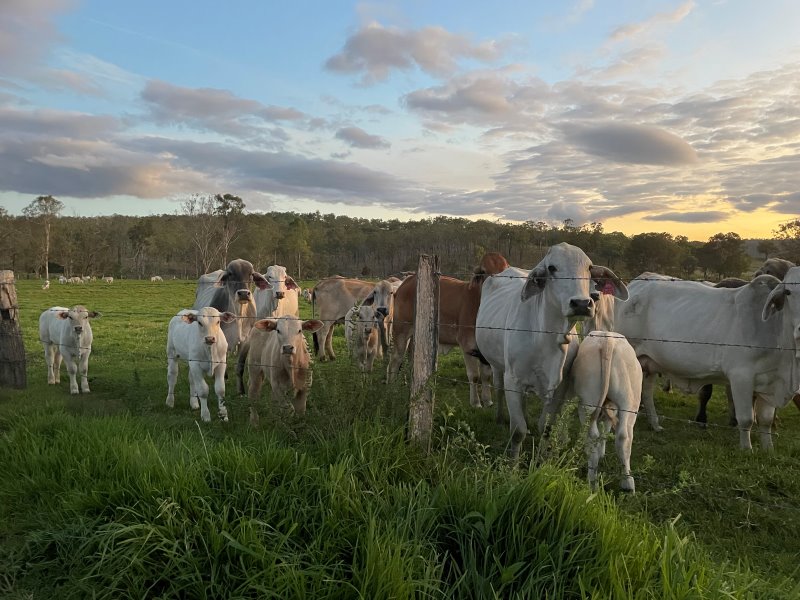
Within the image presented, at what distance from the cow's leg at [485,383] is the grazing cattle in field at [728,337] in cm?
232

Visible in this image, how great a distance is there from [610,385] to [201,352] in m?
5.89

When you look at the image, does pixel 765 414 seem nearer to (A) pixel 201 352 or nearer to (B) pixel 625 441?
(B) pixel 625 441

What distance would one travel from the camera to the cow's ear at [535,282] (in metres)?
5.23

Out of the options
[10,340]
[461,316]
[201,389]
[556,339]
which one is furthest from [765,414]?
[10,340]

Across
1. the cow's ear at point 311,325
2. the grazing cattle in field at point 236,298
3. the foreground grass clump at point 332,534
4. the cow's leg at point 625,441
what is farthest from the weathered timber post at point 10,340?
the cow's leg at point 625,441

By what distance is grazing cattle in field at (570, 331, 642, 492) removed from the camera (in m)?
5.29

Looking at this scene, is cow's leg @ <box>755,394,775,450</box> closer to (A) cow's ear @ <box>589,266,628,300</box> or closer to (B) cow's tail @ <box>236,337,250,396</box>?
(A) cow's ear @ <box>589,266,628,300</box>

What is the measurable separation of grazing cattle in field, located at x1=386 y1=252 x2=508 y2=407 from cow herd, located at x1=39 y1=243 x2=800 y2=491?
0.07 ft

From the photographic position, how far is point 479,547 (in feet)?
9.96

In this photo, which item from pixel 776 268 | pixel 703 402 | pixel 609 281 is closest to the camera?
pixel 609 281

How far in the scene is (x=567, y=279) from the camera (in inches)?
197

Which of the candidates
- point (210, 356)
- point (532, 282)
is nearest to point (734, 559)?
point (532, 282)

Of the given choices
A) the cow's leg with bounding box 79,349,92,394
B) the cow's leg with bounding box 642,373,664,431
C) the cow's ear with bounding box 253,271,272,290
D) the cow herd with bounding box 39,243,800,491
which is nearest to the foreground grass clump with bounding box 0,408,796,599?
the cow herd with bounding box 39,243,800,491

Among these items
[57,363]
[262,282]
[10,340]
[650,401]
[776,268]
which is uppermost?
[776,268]
